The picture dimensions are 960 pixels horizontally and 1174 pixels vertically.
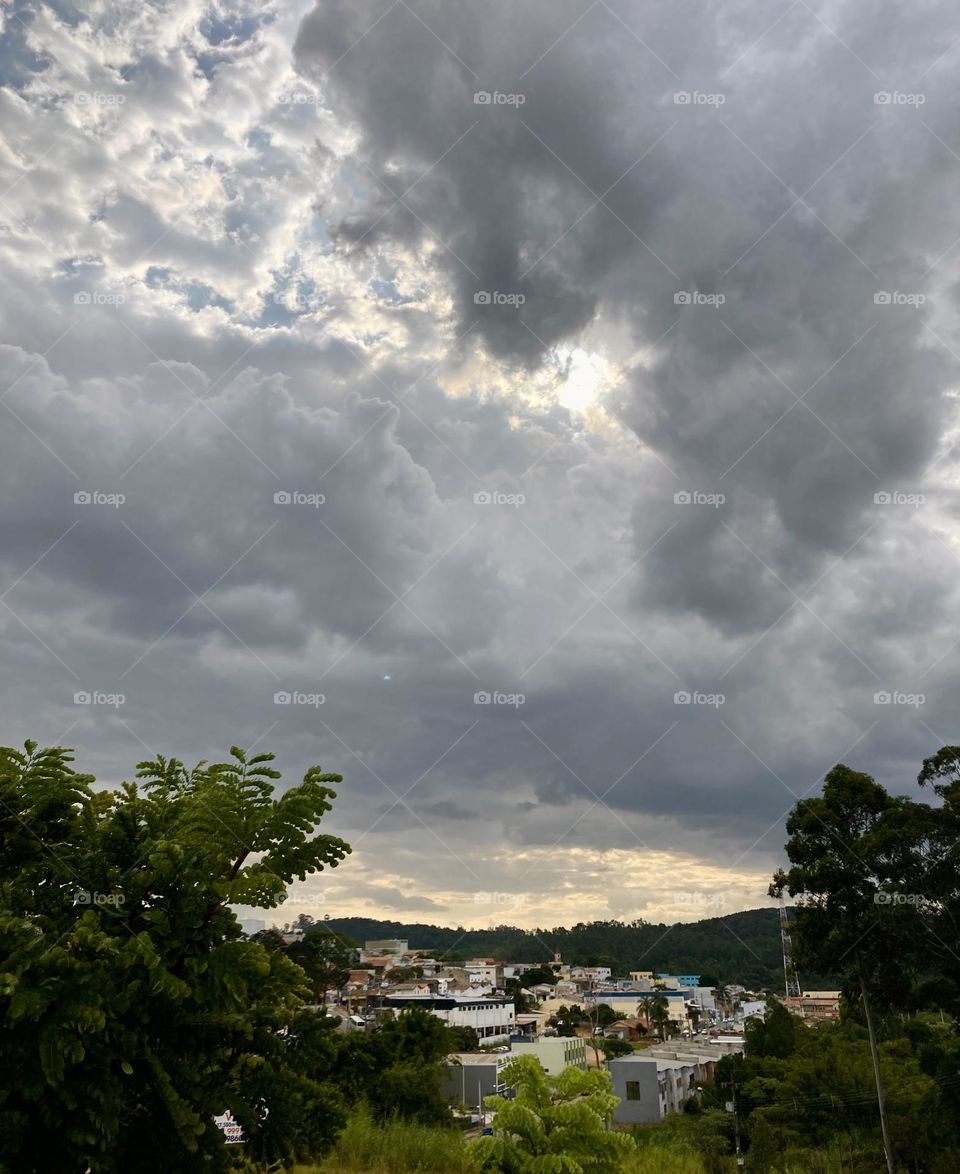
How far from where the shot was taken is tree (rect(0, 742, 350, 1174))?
5270 mm

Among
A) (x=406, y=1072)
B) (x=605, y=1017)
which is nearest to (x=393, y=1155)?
(x=406, y=1072)

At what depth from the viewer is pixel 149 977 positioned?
5727mm

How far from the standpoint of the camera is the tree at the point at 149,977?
5270 mm

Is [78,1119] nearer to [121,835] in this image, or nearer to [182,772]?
[121,835]

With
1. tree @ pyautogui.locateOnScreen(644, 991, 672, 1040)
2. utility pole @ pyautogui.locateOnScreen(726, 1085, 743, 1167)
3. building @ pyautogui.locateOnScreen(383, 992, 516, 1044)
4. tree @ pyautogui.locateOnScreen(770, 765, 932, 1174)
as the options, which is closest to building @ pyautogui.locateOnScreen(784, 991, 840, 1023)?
tree @ pyautogui.locateOnScreen(644, 991, 672, 1040)

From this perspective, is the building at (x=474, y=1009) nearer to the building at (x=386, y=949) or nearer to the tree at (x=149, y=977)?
the building at (x=386, y=949)

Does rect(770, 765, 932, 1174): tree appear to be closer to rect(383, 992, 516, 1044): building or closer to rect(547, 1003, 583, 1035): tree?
rect(383, 992, 516, 1044): building

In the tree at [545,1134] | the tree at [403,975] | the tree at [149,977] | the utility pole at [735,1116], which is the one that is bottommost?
the tree at [403,975]

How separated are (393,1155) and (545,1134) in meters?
2.51

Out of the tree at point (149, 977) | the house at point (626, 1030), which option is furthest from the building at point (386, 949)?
the tree at point (149, 977)

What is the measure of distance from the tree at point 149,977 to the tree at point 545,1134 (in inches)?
148

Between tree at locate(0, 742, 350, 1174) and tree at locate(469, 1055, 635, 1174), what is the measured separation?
12.3 feet

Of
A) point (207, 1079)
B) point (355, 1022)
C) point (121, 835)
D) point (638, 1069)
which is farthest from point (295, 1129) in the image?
point (355, 1022)

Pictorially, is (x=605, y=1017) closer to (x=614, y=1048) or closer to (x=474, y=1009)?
(x=474, y=1009)
